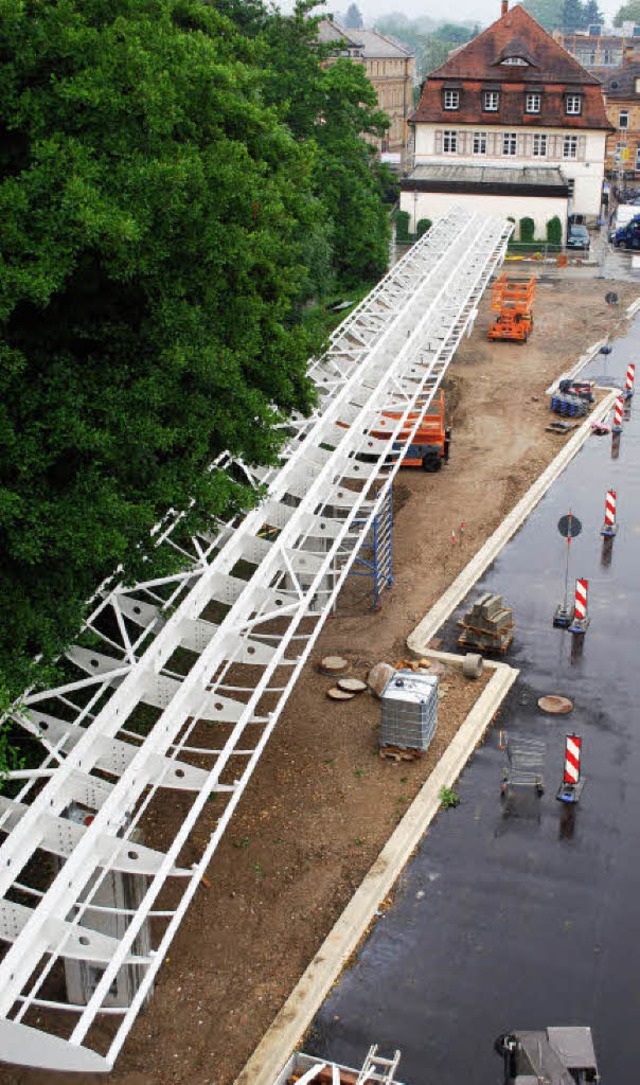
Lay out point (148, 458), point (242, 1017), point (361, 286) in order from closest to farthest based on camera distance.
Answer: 1. point (242, 1017)
2. point (148, 458)
3. point (361, 286)

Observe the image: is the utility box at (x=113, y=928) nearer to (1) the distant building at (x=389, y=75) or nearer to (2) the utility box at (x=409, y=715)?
(2) the utility box at (x=409, y=715)

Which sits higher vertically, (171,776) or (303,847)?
(171,776)

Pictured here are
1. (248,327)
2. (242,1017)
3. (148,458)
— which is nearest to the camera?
(242,1017)

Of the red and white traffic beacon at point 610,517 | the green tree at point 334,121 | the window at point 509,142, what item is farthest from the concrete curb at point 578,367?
the window at point 509,142

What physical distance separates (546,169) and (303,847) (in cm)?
6560

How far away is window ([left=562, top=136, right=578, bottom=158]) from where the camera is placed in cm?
7438

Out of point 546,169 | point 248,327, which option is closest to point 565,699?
point 248,327

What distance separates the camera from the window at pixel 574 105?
73.6m

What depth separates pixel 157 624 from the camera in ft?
66.4

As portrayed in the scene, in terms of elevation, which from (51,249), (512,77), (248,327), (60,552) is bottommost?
(60,552)

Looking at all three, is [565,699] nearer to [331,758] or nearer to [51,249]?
[331,758]

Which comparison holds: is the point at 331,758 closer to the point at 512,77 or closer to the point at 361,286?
the point at 361,286

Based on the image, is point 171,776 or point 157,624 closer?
point 171,776

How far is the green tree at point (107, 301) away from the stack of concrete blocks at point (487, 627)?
6.84 m
